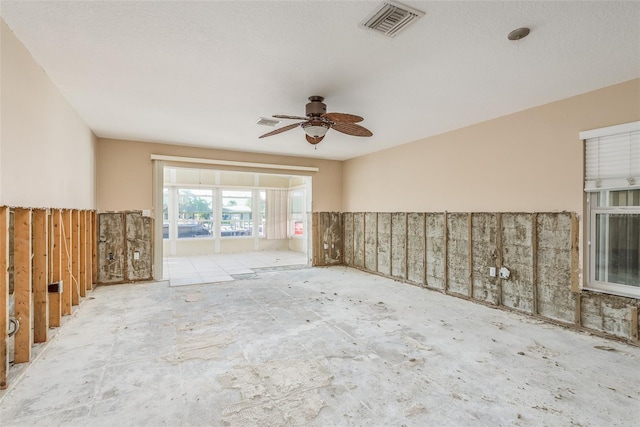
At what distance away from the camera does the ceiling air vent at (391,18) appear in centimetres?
212

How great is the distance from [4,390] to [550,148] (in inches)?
235

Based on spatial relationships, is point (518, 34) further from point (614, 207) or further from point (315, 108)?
point (614, 207)

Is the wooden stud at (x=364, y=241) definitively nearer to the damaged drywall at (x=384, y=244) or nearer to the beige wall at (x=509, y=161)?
the damaged drywall at (x=384, y=244)

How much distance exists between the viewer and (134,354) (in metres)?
3.00

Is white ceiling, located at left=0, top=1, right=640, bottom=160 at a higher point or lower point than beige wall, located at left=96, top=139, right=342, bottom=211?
higher

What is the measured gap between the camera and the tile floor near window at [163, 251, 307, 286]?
21.5 feet

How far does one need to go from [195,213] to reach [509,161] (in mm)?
9404

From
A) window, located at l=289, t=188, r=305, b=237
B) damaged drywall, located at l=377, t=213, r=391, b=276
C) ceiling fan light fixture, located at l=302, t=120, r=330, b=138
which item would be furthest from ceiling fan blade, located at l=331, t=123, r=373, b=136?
window, located at l=289, t=188, r=305, b=237

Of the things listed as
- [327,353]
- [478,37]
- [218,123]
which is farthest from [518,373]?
[218,123]

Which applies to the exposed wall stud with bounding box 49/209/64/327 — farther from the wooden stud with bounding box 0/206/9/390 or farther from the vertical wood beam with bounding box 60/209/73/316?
the wooden stud with bounding box 0/206/9/390

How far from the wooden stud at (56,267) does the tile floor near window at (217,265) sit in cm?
239

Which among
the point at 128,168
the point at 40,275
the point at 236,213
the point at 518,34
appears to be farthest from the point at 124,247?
the point at 518,34

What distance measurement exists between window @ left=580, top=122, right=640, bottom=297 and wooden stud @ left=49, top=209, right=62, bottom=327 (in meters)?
6.14

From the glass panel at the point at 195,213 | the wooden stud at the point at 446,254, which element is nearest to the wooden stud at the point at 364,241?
the wooden stud at the point at 446,254
